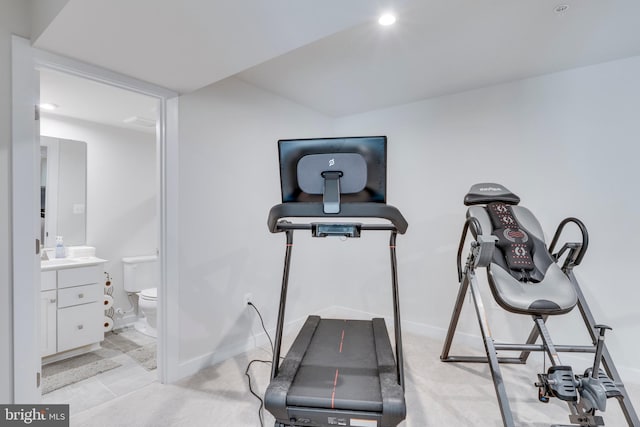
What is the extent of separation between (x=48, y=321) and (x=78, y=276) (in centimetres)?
41

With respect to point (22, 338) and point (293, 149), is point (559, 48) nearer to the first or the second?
point (293, 149)

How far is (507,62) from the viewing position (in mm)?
2348

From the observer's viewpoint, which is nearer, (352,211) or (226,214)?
(352,211)

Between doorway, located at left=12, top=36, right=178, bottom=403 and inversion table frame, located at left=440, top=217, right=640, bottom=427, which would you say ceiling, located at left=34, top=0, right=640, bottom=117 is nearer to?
doorway, located at left=12, top=36, right=178, bottom=403

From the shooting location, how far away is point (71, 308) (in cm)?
286

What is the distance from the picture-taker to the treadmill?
142cm

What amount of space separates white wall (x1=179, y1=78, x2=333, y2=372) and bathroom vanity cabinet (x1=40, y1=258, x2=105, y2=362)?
1271 mm

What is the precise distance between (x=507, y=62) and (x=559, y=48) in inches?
12.1

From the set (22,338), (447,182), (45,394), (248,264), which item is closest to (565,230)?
(447,182)

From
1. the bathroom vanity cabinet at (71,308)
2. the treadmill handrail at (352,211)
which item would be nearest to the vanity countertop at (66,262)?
the bathroom vanity cabinet at (71,308)

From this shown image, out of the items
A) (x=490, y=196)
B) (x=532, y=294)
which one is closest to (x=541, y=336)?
(x=532, y=294)

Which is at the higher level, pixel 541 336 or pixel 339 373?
pixel 541 336
